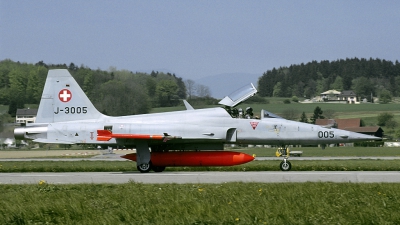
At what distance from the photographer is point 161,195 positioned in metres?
10.5

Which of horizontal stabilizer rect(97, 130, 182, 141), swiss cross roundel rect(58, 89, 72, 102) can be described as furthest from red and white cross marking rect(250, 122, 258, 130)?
swiss cross roundel rect(58, 89, 72, 102)

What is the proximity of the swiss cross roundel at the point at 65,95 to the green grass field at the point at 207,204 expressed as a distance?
7643 mm

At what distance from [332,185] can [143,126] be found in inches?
322

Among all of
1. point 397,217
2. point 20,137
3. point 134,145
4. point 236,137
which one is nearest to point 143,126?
point 134,145

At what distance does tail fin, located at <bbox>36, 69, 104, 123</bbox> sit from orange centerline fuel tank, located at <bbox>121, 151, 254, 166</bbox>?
2521 millimetres

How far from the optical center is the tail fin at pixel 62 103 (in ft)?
63.3

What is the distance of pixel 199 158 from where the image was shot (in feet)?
59.0

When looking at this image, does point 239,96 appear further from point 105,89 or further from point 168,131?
point 105,89

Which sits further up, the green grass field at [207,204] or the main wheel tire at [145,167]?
the main wheel tire at [145,167]

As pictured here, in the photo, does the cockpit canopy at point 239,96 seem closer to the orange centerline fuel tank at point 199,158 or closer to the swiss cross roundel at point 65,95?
the orange centerline fuel tank at point 199,158

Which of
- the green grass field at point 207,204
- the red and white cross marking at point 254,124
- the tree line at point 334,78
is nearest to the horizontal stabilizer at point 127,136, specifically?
the red and white cross marking at point 254,124

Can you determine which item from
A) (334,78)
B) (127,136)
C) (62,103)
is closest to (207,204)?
(127,136)

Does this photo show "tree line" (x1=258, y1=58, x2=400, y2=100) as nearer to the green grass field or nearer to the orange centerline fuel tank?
the orange centerline fuel tank

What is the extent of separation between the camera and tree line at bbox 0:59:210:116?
170 feet
